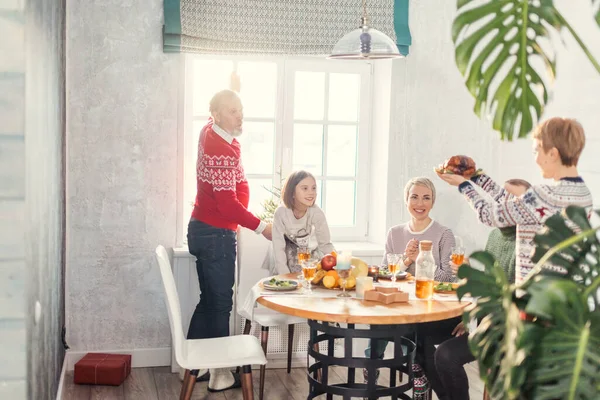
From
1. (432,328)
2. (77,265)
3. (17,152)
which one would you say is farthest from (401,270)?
(17,152)

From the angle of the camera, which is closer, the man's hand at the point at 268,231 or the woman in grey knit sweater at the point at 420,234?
the woman in grey knit sweater at the point at 420,234

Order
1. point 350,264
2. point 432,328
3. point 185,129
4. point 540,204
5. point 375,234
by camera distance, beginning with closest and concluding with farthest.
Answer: point 540,204
point 350,264
point 432,328
point 185,129
point 375,234

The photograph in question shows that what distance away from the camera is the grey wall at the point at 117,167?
4.36 meters

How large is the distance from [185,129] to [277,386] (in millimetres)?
1675

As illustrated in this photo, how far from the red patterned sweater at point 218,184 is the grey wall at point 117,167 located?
407 mm

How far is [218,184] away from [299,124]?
1.04 meters

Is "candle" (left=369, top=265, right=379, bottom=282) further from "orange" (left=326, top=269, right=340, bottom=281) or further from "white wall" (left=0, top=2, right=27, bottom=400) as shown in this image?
"white wall" (left=0, top=2, right=27, bottom=400)

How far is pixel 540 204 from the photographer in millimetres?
2945

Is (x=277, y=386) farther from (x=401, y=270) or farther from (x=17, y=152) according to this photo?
(x=17, y=152)

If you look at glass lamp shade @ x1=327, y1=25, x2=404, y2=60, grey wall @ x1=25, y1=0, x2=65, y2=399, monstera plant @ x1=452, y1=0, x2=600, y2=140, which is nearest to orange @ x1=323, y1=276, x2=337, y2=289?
glass lamp shade @ x1=327, y1=25, x2=404, y2=60

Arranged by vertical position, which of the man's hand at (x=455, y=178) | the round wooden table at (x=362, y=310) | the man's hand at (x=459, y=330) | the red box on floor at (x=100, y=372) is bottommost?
the red box on floor at (x=100, y=372)

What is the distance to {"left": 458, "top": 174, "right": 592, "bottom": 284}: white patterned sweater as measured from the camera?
2.91 meters

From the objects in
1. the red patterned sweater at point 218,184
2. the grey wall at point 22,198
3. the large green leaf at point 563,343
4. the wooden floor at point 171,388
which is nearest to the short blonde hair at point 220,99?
the red patterned sweater at point 218,184

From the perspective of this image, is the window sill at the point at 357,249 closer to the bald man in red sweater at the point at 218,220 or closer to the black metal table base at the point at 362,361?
the bald man in red sweater at the point at 218,220
